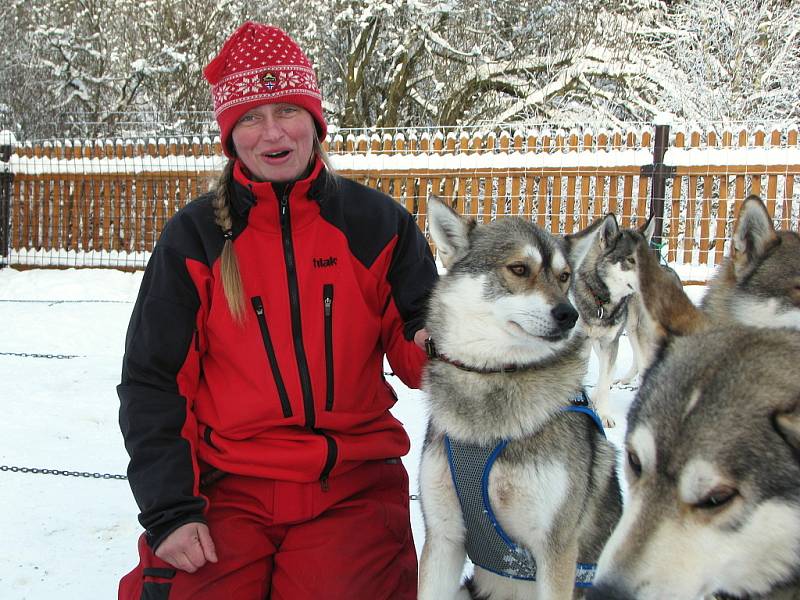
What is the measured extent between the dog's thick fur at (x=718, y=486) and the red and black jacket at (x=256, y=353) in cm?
A: 91

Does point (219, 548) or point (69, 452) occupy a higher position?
point (219, 548)

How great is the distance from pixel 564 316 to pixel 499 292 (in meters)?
0.21

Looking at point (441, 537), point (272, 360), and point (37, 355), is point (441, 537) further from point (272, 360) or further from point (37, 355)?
point (37, 355)

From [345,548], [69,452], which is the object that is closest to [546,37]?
[69,452]

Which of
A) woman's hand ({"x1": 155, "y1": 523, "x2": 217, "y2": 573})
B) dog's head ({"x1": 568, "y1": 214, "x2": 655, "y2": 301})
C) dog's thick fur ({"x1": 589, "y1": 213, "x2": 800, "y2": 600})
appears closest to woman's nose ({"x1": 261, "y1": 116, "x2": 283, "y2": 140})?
woman's hand ({"x1": 155, "y1": 523, "x2": 217, "y2": 573})

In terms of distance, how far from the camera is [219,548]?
1754 mm

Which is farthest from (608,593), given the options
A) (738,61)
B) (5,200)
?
(738,61)

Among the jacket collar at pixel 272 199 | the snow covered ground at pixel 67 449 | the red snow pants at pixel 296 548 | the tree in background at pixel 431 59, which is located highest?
the tree in background at pixel 431 59

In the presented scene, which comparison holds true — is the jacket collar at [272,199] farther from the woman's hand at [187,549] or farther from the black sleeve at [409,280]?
the woman's hand at [187,549]

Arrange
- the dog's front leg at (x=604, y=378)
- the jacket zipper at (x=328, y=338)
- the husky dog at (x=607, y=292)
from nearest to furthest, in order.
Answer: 1. the jacket zipper at (x=328, y=338)
2. the dog's front leg at (x=604, y=378)
3. the husky dog at (x=607, y=292)

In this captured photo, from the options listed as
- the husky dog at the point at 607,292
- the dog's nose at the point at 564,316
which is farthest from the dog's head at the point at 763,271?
the husky dog at the point at 607,292

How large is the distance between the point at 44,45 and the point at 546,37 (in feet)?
28.2

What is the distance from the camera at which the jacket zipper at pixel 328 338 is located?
6.17 feet

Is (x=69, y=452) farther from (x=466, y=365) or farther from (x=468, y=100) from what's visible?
(x=468, y=100)
